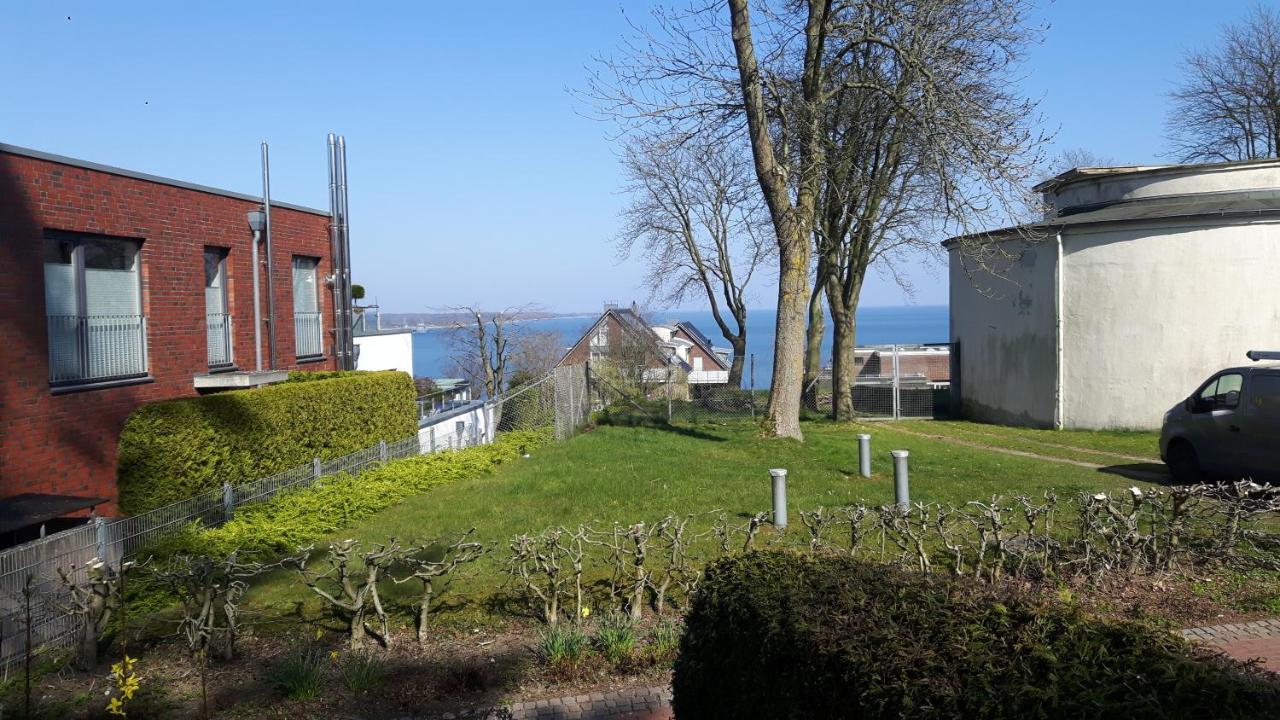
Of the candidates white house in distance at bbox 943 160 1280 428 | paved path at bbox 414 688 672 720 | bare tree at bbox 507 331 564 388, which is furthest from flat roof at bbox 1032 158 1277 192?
bare tree at bbox 507 331 564 388

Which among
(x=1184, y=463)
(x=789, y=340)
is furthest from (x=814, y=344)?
(x=1184, y=463)

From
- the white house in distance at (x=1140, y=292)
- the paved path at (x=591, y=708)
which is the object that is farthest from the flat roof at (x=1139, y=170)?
the paved path at (x=591, y=708)

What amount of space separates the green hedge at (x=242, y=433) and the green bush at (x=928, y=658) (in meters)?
9.30

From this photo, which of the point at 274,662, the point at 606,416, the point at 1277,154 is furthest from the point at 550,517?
the point at 1277,154

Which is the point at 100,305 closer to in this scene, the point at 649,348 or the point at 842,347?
the point at 842,347

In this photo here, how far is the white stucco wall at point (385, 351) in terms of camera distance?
32375 millimetres

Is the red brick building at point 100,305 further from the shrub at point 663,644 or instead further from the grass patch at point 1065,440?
the grass patch at point 1065,440

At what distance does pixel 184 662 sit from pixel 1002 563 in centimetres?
639

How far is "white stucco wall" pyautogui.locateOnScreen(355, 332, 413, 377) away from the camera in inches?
1275

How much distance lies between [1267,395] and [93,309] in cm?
1594

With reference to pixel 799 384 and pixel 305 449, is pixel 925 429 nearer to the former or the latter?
pixel 799 384

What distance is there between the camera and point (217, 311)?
57.3ft

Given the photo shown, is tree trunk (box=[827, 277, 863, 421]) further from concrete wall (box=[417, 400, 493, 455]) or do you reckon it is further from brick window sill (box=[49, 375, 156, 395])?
brick window sill (box=[49, 375, 156, 395])

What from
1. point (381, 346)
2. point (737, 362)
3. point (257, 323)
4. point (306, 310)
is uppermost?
point (306, 310)
